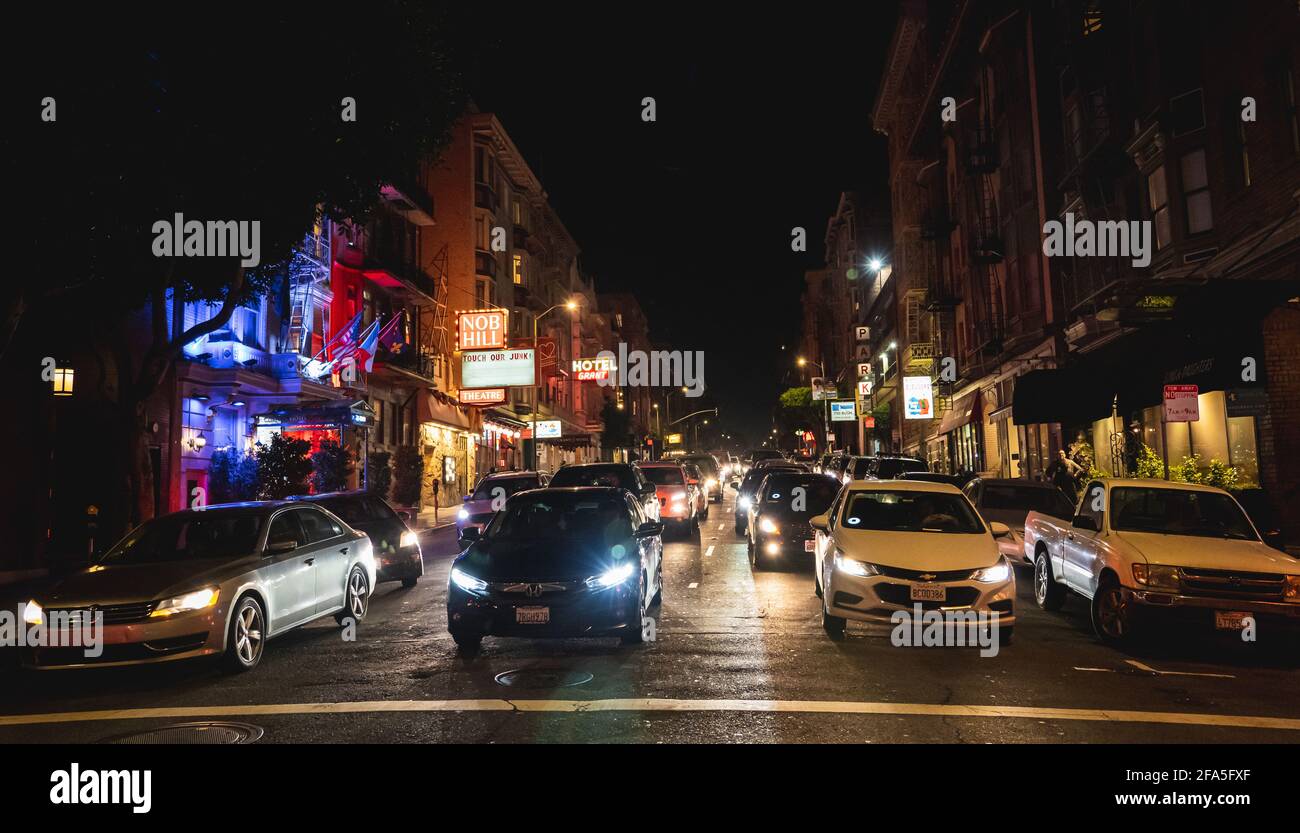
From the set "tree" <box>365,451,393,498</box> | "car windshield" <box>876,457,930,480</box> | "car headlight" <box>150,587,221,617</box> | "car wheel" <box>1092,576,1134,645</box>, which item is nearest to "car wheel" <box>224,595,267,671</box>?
"car headlight" <box>150,587,221,617</box>

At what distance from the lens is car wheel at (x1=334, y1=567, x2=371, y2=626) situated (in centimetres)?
1085

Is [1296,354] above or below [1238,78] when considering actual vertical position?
below

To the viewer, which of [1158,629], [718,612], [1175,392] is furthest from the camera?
[1175,392]

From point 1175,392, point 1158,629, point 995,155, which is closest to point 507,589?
point 1158,629

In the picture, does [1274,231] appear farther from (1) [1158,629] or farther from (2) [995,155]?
(2) [995,155]

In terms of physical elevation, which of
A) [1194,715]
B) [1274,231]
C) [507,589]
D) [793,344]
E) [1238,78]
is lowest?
[1194,715]

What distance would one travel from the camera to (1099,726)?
6.27m

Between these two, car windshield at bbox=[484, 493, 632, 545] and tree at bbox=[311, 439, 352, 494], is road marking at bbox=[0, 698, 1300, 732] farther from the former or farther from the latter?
tree at bbox=[311, 439, 352, 494]

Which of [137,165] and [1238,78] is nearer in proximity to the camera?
[137,165]

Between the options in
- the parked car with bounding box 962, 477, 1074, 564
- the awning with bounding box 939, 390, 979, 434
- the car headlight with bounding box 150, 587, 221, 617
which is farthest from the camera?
the awning with bounding box 939, 390, 979, 434

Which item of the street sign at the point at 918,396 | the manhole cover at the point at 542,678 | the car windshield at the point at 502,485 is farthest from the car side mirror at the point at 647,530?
the street sign at the point at 918,396

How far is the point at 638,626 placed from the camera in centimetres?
902
